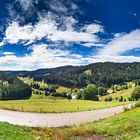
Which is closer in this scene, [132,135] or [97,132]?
[132,135]

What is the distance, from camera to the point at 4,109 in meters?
97.6

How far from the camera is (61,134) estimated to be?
106 feet

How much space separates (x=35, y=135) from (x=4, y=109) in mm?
67632

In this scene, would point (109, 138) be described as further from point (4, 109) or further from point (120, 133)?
point (4, 109)

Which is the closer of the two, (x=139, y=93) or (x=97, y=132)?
(x=97, y=132)

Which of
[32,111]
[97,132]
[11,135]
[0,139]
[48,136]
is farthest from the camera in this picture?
[32,111]

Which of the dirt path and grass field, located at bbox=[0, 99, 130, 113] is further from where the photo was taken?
grass field, located at bbox=[0, 99, 130, 113]

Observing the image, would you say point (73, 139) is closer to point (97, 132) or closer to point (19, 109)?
point (97, 132)

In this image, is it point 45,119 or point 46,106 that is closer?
point 45,119

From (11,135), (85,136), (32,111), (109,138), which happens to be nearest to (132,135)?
(109,138)

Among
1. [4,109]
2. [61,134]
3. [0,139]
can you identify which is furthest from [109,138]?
[4,109]

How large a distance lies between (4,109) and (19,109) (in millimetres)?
4425

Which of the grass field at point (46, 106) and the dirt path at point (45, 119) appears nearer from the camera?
the dirt path at point (45, 119)

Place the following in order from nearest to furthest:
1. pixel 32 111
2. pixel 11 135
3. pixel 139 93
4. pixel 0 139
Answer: pixel 0 139 → pixel 11 135 → pixel 32 111 → pixel 139 93
